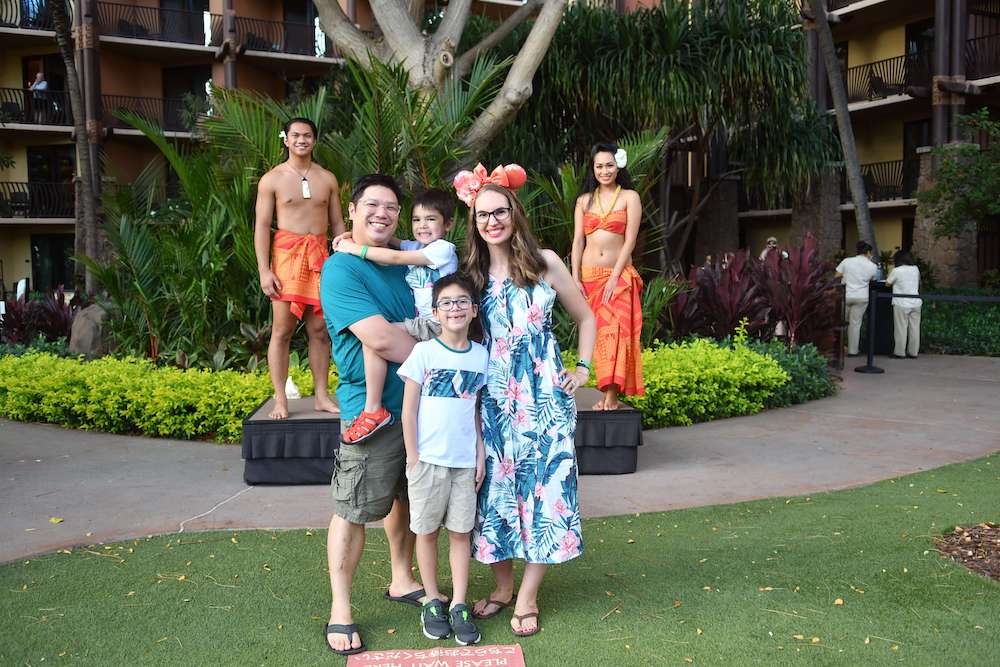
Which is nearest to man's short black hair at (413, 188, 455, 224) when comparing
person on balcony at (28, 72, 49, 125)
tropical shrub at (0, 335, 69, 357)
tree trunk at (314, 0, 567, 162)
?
tree trunk at (314, 0, 567, 162)

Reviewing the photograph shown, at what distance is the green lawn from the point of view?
2.87m

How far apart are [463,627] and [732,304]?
6.50m

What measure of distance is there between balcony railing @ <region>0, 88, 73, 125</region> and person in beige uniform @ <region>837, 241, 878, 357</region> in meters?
20.1

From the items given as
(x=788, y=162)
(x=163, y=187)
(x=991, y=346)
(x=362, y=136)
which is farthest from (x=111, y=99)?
(x=991, y=346)

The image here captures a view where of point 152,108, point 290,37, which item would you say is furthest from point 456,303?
point 290,37

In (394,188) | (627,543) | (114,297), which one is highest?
(394,188)

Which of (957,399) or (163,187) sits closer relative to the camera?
(957,399)

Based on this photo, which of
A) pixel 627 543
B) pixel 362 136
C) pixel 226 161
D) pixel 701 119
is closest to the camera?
pixel 627 543

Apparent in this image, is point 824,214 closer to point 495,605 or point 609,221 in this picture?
point 609,221

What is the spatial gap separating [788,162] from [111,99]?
17.0 meters

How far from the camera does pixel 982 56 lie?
18.8 m

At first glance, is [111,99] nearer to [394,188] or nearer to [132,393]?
[132,393]

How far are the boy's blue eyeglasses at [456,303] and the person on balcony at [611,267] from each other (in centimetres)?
272

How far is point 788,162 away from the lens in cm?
1518
